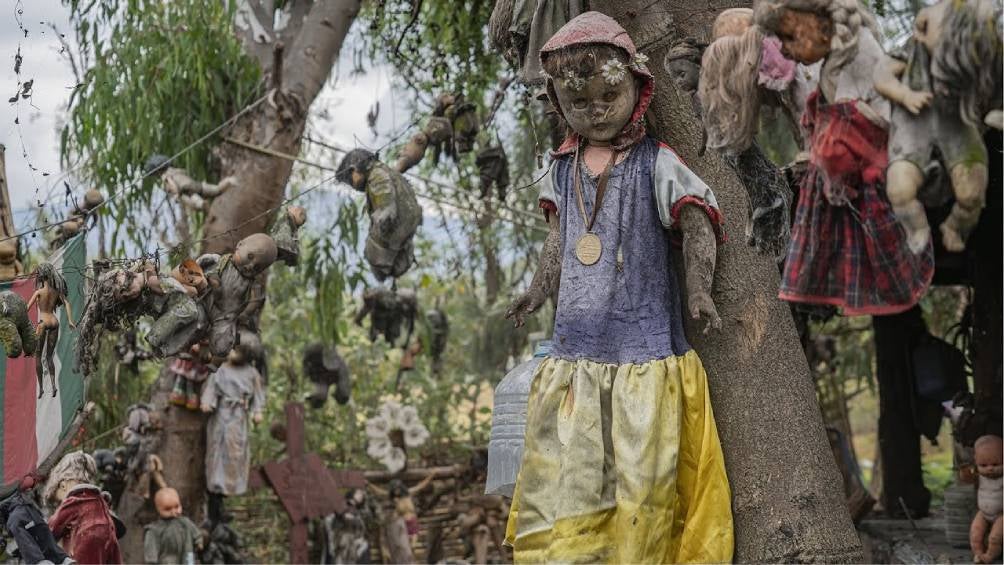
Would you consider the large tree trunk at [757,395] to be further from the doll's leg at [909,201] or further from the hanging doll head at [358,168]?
the hanging doll head at [358,168]

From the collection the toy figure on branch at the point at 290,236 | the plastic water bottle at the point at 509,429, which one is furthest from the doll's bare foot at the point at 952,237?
the toy figure on branch at the point at 290,236

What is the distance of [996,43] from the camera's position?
3.17 metres

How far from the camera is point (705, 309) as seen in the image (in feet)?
15.3

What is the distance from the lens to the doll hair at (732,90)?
3.76 metres

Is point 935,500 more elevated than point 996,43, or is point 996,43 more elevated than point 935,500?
point 996,43

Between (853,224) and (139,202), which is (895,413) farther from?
(853,224)

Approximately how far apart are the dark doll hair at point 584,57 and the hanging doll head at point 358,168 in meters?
2.75

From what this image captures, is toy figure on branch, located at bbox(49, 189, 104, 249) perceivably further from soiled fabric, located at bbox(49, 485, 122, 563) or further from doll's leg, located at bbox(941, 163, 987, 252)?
doll's leg, located at bbox(941, 163, 987, 252)

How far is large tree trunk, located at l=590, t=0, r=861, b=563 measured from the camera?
4.81m

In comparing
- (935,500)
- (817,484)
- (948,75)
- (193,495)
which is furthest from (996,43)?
(935,500)

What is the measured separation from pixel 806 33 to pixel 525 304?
1844 millimetres

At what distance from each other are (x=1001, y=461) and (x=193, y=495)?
521 centimetres

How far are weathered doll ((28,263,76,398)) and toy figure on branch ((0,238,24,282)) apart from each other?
31 centimetres

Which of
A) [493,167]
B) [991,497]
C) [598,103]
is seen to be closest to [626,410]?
[598,103]
